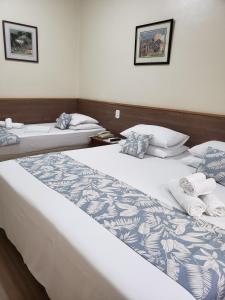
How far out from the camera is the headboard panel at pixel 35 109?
133 inches

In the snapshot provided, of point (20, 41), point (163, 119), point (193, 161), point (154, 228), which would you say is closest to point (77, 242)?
point (154, 228)

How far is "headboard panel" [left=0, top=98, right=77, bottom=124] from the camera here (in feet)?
11.1

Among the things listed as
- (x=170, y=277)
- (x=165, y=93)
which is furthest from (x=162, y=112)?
(x=170, y=277)

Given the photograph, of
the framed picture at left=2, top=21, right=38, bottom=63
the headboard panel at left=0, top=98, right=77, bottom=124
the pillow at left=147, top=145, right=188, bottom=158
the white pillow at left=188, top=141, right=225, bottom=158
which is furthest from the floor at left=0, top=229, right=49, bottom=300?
the framed picture at left=2, top=21, right=38, bottom=63

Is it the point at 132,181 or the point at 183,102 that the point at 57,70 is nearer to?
the point at 183,102

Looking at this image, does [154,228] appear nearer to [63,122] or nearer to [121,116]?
[121,116]

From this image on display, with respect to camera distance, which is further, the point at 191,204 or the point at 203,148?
the point at 203,148

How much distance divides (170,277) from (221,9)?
2337 mm

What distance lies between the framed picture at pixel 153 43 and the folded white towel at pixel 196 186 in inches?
67.1

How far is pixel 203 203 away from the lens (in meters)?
1.35

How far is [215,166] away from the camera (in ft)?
5.84

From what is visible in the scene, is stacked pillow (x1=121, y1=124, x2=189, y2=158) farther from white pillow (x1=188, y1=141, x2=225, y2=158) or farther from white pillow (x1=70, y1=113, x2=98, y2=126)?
white pillow (x1=70, y1=113, x2=98, y2=126)

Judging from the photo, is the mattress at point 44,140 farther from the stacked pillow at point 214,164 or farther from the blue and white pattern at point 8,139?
the stacked pillow at point 214,164

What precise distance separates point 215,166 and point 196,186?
453 millimetres
